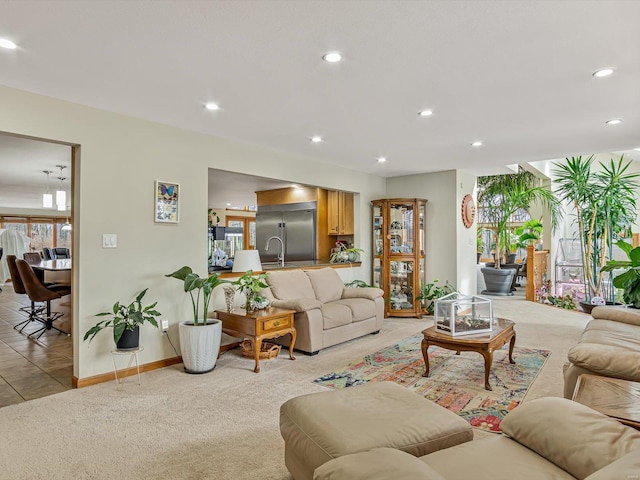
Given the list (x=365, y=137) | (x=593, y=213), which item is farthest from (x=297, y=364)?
(x=593, y=213)

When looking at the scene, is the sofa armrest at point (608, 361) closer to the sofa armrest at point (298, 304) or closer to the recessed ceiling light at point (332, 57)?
the recessed ceiling light at point (332, 57)

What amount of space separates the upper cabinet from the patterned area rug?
9.20ft

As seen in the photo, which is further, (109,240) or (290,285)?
Result: (290,285)

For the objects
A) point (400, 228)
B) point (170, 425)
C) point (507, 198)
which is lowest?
point (170, 425)

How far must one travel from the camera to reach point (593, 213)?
6.36 m

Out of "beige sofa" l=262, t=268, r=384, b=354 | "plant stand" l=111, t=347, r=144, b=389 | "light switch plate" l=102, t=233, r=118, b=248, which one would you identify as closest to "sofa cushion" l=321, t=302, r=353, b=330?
"beige sofa" l=262, t=268, r=384, b=354

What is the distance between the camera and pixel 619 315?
3545 millimetres

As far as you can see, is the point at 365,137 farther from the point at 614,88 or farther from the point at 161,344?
the point at 161,344

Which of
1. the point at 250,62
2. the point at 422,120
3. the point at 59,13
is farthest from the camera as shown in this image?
the point at 422,120

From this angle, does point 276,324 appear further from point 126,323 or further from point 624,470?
point 624,470

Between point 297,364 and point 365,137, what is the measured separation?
262cm

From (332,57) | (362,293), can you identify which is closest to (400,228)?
(362,293)

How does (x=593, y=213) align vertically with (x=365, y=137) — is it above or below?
below

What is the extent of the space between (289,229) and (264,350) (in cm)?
349
